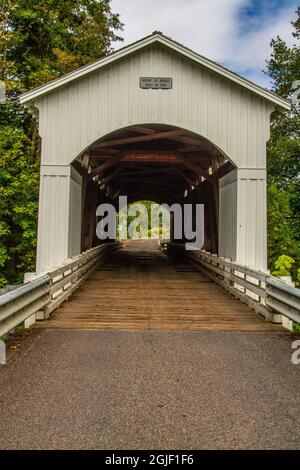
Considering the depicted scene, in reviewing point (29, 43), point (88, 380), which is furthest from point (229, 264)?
point (29, 43)

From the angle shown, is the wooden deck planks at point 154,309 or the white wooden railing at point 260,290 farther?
the wooden deck planks at point 154,309

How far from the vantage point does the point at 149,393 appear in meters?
3.68

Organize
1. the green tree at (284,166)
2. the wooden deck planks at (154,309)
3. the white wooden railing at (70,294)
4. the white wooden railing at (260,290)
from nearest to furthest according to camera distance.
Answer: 1. the white wooden railing at (70,294)
2. the white wooden railing at (260,290)
3. the wooden deck planks at (154,309)
4. the green tree at (284,166)

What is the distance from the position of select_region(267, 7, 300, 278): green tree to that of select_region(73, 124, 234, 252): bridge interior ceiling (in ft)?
15.6

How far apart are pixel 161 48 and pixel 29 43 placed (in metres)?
16.8

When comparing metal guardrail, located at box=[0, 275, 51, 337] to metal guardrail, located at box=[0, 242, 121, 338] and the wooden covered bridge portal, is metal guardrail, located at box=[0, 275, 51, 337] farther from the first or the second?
the wooden covered bridge portal

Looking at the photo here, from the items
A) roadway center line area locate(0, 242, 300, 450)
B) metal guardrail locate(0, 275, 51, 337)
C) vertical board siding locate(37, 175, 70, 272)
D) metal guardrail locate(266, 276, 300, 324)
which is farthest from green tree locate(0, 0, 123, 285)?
metal guardrail locate(266, 276, 300, 324)

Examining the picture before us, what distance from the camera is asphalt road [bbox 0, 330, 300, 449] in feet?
9.40

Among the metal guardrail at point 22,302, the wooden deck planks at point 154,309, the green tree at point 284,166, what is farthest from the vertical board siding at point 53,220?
the green tree at point 284,166

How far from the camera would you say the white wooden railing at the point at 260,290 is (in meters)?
5.75

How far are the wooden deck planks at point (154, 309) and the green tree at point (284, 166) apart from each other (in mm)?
11044

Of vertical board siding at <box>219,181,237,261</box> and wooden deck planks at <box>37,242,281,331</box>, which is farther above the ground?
vertical board siding at <box>219,181,237,261</box>

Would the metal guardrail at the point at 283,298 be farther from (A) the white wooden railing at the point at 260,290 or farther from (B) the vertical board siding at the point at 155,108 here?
(B) the vertical board siding at the point at 155,108

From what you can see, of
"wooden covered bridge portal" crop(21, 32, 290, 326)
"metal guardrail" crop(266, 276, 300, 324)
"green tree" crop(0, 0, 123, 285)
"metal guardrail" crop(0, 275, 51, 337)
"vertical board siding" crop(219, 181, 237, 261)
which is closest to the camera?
"metal guardrail" crop(0, 275, 51, 337)
